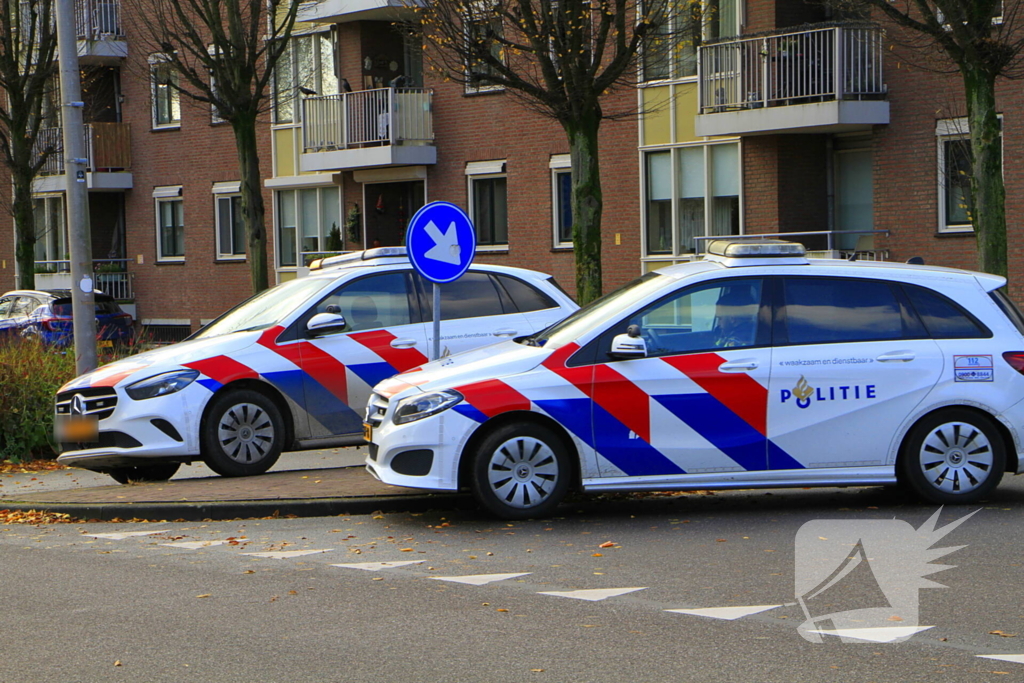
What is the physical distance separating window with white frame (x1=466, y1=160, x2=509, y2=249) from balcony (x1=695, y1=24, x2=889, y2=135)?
6174 millimetres

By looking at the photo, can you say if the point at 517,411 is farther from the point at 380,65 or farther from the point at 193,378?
the point at 380,65

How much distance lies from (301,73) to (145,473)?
75.2 feet

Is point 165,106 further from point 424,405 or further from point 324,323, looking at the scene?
point 424,405

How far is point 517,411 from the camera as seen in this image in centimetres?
903

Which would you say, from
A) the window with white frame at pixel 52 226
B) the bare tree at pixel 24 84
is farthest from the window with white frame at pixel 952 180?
the window with white frame at pixel 52 226

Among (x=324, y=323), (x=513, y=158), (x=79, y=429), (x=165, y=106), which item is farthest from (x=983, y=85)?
(x=165, y=106)

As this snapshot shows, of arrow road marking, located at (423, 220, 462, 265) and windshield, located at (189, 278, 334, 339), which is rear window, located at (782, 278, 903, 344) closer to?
A: arrow road marking, located at (423, 220, 462, 265)

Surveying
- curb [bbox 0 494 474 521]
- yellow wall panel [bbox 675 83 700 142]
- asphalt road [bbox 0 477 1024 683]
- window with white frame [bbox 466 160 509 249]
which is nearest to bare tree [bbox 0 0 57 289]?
window with white frame [bbox 466 160 509 249]

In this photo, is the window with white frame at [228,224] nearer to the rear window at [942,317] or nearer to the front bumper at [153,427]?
the front bumper at [153,427]

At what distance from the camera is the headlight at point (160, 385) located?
36.5 ft

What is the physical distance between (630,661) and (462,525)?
3.65 meters

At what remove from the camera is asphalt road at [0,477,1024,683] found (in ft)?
18.9

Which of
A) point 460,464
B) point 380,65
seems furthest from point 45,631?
point 380,65

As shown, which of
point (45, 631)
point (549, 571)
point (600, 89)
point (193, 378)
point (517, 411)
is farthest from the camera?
point (600, 89)
